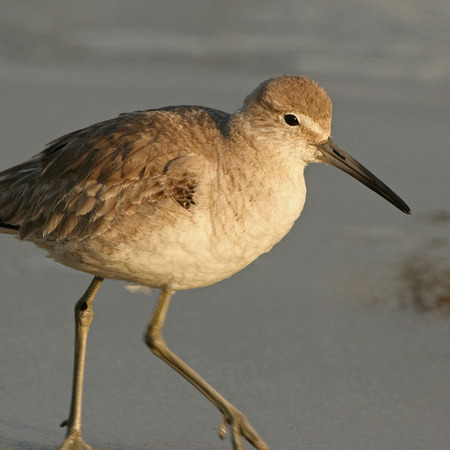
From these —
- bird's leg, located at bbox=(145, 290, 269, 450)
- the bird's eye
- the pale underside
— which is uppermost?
the bird's eye

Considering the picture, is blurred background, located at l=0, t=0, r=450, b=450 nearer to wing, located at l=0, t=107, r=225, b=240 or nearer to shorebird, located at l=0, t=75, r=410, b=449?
shorebird, located at l=0, t=75, r=410, b=449

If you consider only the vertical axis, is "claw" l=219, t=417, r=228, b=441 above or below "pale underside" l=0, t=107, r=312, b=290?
below

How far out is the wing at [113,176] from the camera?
16.3ft

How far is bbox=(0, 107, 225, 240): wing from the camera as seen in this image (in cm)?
498

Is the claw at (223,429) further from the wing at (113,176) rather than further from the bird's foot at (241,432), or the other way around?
the wing at (113,176)

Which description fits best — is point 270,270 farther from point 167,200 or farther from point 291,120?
point 167,200

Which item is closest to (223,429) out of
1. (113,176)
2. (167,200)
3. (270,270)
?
(167,200)

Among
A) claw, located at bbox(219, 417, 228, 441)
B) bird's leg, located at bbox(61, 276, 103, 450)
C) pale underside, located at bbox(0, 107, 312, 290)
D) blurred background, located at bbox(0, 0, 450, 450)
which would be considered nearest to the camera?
pale underside, located at bbox(0, 107, 312, 290)

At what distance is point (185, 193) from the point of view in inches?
193

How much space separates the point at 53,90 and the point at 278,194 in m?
4.25

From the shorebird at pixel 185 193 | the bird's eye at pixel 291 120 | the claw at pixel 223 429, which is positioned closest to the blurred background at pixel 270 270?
the claw at pixel 223 429

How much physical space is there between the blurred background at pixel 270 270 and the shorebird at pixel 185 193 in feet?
0.89

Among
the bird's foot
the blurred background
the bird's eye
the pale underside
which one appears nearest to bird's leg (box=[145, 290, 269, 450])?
the bird's foot

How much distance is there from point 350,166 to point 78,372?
165 cm
